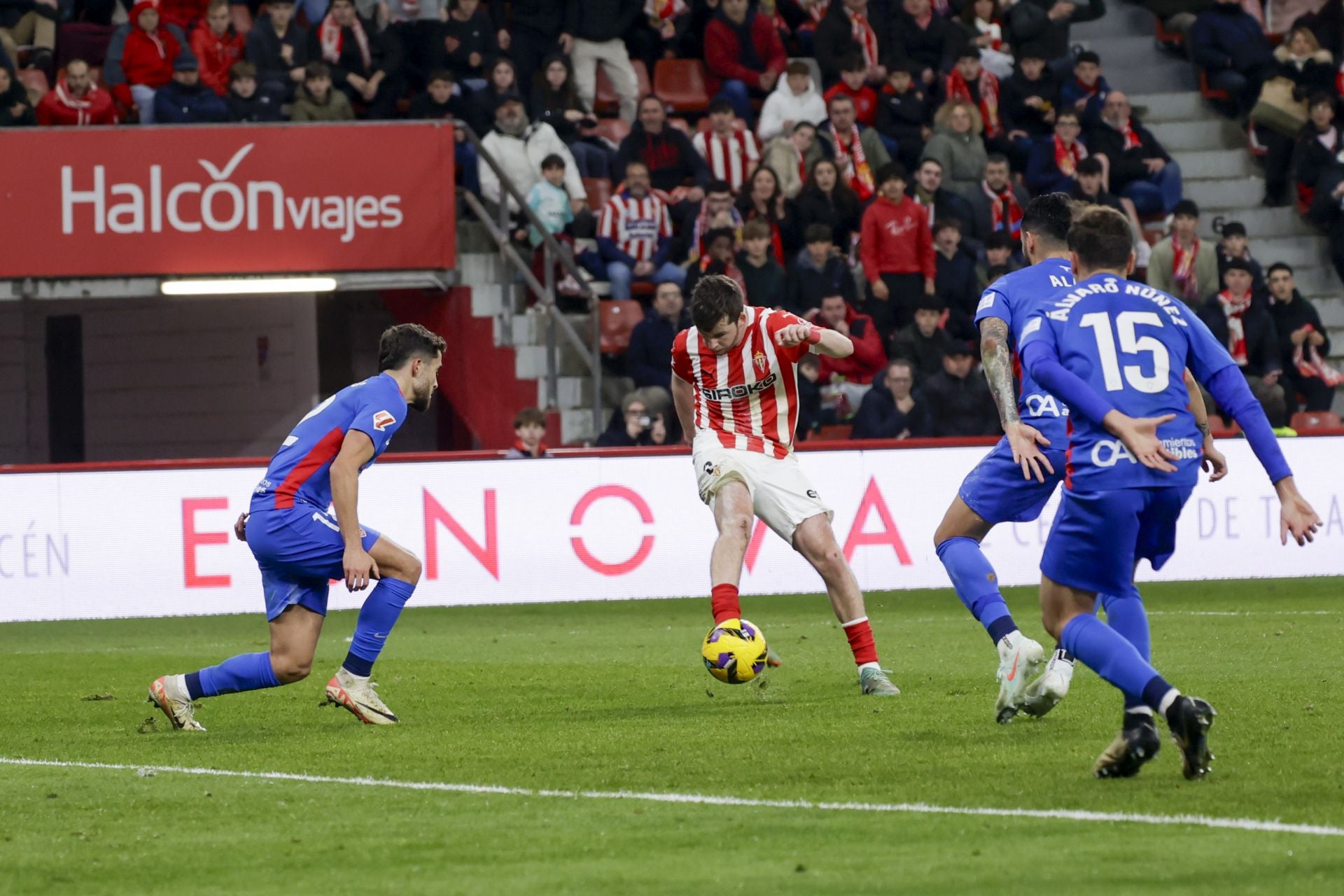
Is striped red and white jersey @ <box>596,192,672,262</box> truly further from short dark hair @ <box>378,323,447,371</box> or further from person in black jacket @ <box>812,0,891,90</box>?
short dark hair @ <box>378,323,447,371</box>

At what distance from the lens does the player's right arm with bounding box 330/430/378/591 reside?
8.24 m

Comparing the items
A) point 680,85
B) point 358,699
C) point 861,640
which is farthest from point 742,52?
point 358,699

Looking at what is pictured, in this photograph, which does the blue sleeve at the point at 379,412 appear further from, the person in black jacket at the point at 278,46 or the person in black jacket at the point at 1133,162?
the person in black jacket at the point at 1133,162

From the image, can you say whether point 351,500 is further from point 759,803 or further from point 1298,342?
point 1298,342

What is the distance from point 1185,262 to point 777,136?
416cm

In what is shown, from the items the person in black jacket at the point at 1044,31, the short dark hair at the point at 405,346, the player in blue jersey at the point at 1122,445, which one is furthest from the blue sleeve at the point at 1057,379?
the person in black jacket at the point at 1044,31

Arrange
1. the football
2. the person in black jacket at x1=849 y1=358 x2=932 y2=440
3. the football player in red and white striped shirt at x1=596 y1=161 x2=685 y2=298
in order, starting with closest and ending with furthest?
the football, the person in black jacket at x1=849 y1=358 x2=932 y2=440, the football player in red and white striped shirt at x1=596 y1=161 x2=685 y2=298

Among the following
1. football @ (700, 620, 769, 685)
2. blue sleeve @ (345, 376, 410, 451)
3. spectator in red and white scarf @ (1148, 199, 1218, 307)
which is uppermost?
spectator in red and white scarf @ (1148, 199, 1218, 307)

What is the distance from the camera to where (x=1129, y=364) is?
645cm

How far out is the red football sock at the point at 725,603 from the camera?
9.26 metres

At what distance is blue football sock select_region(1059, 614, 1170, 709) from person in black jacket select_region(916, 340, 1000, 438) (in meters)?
11.6

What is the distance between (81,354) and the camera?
23.1 metres

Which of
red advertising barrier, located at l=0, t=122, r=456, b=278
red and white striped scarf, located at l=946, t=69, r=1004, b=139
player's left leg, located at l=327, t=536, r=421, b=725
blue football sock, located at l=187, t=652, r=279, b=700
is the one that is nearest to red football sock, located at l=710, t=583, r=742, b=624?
player's left leg, located at l=327, t=536, r=421, b=725

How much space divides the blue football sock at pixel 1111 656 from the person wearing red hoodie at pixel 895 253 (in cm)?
1315
